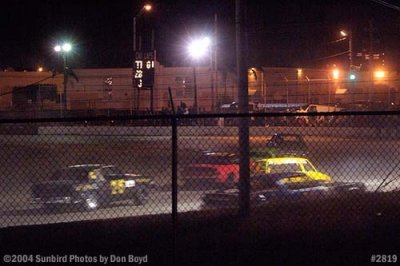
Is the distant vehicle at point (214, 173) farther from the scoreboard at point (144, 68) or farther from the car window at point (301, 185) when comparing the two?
the scoreboard at point (144, 68)

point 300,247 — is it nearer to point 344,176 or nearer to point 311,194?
point 311,194

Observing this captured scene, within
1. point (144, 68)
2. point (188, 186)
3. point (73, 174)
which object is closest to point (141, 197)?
point (73, 174)

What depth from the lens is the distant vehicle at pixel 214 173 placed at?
16.4 meters

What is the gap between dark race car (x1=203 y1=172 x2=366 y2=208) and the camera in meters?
12.4

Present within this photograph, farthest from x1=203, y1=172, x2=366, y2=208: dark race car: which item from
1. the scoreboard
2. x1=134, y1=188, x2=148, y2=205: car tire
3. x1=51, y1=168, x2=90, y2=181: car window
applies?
the scoreboard

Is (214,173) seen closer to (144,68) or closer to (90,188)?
(90,188)

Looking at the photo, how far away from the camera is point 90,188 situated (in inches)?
527

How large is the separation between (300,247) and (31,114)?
113 feet

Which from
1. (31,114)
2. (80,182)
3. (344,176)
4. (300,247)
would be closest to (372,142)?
(344,176)

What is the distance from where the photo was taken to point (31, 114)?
132ft

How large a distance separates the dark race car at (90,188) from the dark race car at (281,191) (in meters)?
1.88

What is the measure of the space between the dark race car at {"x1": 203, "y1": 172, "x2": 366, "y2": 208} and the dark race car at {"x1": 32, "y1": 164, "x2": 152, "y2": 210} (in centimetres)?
188

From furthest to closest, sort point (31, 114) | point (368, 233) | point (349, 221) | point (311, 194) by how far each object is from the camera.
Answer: point (31, 114) < point (311, 194) < point (349, 221) < point (368, 233)

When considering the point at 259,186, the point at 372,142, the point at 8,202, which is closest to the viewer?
the point at 259,186
